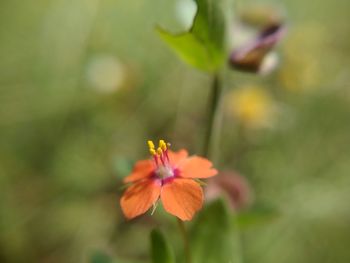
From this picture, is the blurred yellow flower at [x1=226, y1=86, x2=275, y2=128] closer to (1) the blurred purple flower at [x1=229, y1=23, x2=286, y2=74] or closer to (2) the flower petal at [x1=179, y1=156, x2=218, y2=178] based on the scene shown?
(1) the blurred purple flower at [x1=229, y1=23, x2=286, y2=74]

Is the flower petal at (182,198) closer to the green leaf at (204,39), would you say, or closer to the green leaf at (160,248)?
the green leaf at (160,248)

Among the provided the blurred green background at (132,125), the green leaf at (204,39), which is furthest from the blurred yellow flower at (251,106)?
the green leaf at (204,39)

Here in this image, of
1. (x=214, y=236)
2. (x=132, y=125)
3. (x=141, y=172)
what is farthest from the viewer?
(x=132, y=125)

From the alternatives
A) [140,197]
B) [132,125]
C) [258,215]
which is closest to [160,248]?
[140,197]

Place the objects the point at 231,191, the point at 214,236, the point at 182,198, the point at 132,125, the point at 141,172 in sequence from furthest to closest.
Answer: the point at 132,125 → the point at 231,191 → the point at 214,236 → the point at 141,172 → the point at 182,198

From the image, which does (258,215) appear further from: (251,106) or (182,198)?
(251,106)

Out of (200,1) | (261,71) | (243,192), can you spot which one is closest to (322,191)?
(243,192)
